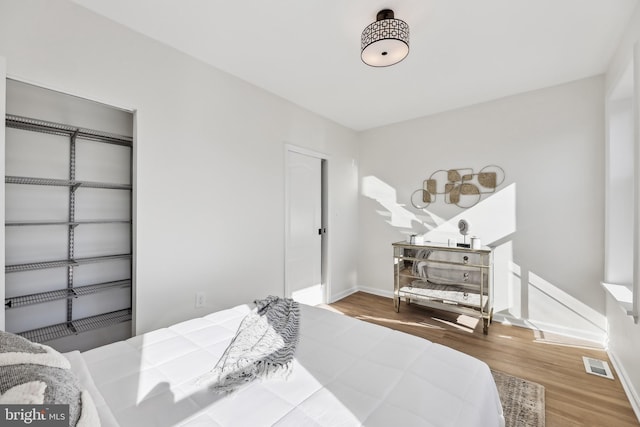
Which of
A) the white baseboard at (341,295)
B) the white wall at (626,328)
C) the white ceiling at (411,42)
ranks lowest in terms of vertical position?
the white baseboard at (341,295)

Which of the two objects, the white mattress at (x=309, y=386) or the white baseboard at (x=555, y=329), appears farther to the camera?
the white baseboard at (x=555, y=329)

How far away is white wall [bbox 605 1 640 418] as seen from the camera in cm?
179

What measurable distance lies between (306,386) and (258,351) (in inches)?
12.0

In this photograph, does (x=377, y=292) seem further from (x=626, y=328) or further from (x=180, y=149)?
(x=180, y=149)

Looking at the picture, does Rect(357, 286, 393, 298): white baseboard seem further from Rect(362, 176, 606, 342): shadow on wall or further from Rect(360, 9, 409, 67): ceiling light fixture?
Rect(360, 9, 409, 67): ceiling light fixture

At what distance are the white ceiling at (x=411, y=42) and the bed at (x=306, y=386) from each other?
2.03 meters

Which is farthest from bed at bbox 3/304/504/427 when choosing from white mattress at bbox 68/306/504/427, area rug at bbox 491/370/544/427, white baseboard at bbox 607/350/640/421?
white baseboard at bbox 607/350/640/421

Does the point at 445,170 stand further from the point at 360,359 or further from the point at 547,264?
the point at 360,359

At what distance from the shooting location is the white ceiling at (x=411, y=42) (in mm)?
1808

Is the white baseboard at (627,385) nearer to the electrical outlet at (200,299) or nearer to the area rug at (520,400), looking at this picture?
the area rug at (520,400)

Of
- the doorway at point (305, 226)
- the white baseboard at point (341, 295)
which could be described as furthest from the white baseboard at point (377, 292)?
the doorway at point (305, 226)

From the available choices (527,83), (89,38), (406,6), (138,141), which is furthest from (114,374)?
(527,83)

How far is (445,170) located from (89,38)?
358cm

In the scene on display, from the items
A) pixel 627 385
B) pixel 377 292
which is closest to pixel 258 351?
pixel 627 385
